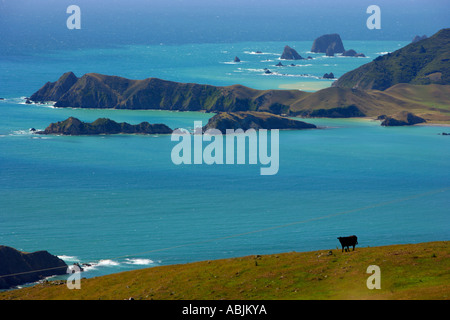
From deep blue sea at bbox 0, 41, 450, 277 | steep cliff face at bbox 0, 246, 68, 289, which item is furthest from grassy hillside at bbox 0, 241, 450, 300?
deep blue sea at bbox 0, 41, 450, 277

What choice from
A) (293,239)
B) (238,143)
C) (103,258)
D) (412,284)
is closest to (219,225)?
(293,239)

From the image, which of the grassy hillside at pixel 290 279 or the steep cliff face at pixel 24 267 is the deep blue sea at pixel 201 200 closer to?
the steep cliff face at pixel 24 267

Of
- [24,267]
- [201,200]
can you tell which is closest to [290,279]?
[24,267]

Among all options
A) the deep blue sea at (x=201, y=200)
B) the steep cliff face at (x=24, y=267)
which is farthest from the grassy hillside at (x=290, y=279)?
the deep blue sea at (x=201, y=200)

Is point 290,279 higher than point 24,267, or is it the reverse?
point 290,279

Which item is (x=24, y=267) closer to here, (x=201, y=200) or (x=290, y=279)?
(x=290, y=279)
